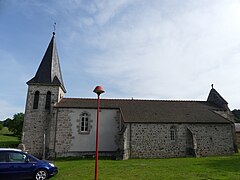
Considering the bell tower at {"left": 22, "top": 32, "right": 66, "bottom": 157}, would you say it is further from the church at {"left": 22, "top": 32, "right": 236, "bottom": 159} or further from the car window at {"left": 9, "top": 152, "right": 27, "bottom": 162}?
the car window at {"left": 9, "top": 152, "right": 27, "bottom": 162}

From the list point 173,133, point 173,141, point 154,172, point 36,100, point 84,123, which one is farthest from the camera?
point 36,100

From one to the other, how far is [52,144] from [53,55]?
438 inches

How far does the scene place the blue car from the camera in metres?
8.22

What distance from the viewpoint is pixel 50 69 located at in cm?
2358

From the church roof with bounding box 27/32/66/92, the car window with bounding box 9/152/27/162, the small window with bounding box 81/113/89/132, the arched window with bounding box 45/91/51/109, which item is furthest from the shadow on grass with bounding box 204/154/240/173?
the church roof with bounding box 27/32/66/92

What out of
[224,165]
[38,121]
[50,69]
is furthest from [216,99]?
[38,121]

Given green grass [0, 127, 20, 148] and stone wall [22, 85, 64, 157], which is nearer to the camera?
stone wall [22, 85, 64, 157]

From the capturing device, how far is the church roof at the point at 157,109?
21359mm

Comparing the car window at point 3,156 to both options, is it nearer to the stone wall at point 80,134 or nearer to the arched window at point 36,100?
the stone wall at point 80,134

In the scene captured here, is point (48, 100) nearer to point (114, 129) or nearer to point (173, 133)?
point (114, 129)

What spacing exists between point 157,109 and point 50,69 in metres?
13.9

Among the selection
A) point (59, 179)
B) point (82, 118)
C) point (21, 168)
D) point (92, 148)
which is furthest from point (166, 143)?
point (21, 168)

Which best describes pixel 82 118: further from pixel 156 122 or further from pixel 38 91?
pixel 156 122

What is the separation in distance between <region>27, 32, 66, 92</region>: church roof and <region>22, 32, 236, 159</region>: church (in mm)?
114
